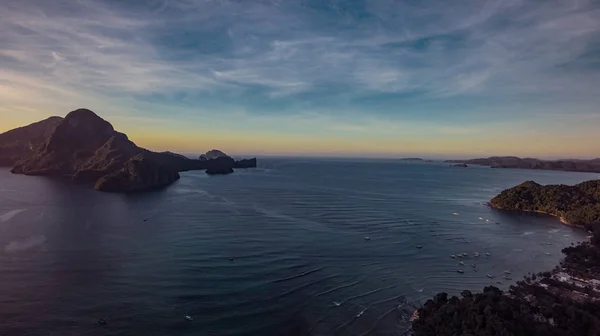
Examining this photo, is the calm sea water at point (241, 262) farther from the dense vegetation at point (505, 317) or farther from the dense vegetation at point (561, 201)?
the dense vegetation at point (561, 201)

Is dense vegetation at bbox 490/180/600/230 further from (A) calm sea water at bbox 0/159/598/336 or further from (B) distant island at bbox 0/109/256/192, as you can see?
(B) distant island at bbox 0/109/256/192

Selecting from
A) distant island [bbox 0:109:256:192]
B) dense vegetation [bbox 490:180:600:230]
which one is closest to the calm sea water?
dense vegetation [bbox 490:180:600:230]

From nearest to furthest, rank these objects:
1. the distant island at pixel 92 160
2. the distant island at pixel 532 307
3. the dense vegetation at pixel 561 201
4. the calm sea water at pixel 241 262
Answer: the distant island at pixel 532 307
the calm sea water at pixel 241 262
the dense vegetation at pixel 561 201
the distant island at pixel 92 160

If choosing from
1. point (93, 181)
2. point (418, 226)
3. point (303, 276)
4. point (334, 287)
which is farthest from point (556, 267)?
point (93, 181)

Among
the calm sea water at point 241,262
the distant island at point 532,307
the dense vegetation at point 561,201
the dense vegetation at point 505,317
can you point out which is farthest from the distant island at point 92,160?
the dense vegetation at point 561,201

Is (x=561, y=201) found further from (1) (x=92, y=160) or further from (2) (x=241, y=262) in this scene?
(1) (x=92, y=160)
